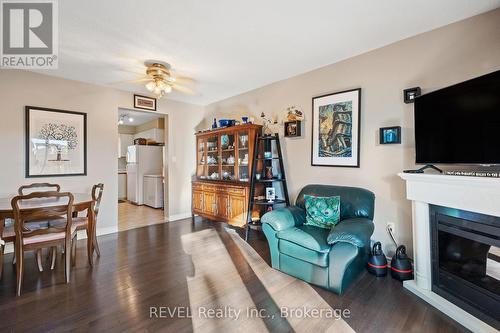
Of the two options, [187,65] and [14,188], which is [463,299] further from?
[14,188]

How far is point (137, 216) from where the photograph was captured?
4914mm

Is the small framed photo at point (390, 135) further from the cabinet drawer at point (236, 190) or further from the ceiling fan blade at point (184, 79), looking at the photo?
the ceiling fan blade at point (184, 79)

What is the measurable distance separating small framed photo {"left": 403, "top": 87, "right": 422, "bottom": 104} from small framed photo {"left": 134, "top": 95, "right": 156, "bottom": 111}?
3981 millimetres

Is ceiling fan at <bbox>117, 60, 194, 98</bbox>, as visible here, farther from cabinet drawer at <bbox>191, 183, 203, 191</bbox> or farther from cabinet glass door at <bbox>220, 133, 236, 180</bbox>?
cabinet drawer at <bbox>191, 183, 203, 191</bbox>

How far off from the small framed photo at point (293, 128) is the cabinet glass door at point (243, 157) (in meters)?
0.69

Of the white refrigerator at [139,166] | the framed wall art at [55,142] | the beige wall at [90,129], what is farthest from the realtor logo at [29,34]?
the white refrigerator at [139,166]

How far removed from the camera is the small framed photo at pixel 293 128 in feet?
10.8

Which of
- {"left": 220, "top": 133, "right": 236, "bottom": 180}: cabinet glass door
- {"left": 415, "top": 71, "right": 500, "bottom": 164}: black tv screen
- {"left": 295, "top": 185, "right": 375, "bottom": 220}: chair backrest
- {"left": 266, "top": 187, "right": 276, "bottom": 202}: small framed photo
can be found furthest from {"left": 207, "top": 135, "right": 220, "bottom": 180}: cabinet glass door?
{"left": 415, "top": 71, "right": 500, "bottom": 164}: black tv screen

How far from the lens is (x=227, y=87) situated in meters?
3.89

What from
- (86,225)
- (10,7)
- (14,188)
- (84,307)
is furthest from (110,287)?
(10,7)

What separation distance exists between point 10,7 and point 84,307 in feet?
8.45

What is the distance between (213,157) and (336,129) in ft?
7.83

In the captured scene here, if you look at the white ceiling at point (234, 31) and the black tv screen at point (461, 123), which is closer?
the black tv screen at point (461, 123)

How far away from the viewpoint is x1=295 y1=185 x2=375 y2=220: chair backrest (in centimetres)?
244
